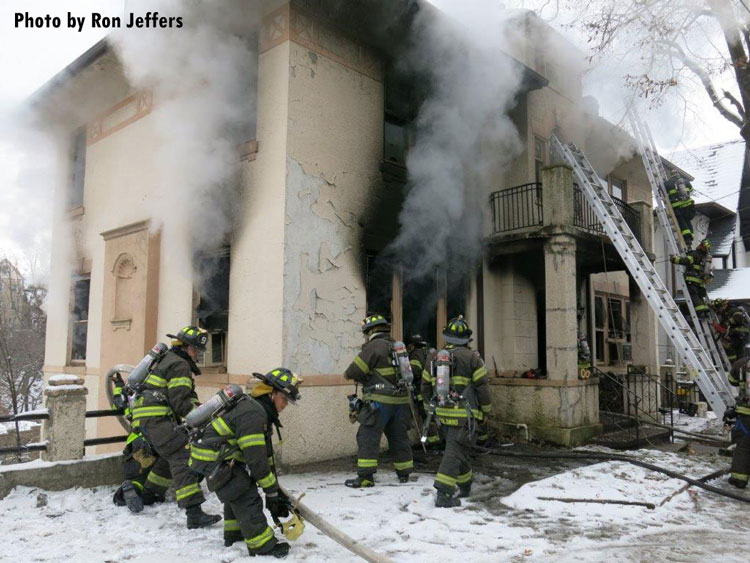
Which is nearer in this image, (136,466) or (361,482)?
(136,466)

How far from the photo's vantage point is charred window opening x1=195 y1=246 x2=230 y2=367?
27.3ft

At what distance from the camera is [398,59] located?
9.24 metres

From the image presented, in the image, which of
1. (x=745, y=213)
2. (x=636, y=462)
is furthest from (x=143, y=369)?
(x=745, y=213)

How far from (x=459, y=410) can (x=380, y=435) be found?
1070mm

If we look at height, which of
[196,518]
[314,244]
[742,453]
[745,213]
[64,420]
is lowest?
[196,518]

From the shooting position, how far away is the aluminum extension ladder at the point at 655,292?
811cm

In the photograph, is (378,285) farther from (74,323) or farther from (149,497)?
(74,323)

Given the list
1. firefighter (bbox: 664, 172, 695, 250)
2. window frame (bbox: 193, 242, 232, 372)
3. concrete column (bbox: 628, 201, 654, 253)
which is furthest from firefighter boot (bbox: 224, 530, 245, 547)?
concrete column (bbox: 628, 201, 654, 253)

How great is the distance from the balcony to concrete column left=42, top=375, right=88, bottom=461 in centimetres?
696

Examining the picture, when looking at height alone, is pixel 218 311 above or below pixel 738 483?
above

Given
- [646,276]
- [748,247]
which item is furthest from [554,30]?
[748,247]

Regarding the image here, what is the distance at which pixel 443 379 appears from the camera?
5.76 metres

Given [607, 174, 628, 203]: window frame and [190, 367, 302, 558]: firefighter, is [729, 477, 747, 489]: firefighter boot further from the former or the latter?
[607, 174, 628, 203]: window frame

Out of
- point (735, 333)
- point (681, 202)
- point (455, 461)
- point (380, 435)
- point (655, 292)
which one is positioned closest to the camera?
point (455, 461)
